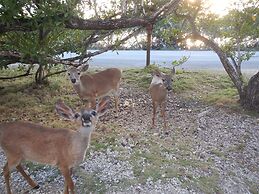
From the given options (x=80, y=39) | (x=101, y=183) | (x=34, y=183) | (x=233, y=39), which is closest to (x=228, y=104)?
(x=233, y=39)

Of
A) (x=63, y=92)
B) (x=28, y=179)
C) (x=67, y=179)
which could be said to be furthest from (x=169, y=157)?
(x=63, y=92)

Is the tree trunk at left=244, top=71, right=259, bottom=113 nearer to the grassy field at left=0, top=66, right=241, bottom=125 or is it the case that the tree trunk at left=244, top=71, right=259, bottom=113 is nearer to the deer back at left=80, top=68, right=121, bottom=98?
the grassy field at left=0, top=66, right=241, bottom=125

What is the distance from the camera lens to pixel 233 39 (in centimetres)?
877

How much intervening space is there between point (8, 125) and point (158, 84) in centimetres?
267

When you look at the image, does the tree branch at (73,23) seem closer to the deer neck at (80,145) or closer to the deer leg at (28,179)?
the deer neck at (80,145)

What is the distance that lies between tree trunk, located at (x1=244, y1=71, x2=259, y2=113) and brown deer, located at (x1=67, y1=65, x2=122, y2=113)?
8.05ft

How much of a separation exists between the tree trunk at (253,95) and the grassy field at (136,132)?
8.1 inches

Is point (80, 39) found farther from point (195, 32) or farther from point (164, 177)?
point (164, 177)

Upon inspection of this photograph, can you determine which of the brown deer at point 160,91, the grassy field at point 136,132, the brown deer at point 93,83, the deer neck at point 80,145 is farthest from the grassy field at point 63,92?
the deer neck at point 80,145

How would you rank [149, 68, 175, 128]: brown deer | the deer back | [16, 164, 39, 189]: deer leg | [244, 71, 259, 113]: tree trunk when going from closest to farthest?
[16, 164, 39, 189]: deer leg → [149, 68, 175, 128]: brown deer → the deer back → [244, 71, 259, 113]: tree trunk

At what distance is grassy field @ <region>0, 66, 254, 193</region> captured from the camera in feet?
16.9

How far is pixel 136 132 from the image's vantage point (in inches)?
251

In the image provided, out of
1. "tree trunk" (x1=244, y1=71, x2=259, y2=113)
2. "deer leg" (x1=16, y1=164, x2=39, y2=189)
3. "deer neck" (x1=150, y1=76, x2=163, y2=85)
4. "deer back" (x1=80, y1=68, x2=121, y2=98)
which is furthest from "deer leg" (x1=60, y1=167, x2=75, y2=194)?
"tree trunk" (x1=244, y1=71, x2=259, y2=113)

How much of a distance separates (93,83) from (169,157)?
7.29 feet
